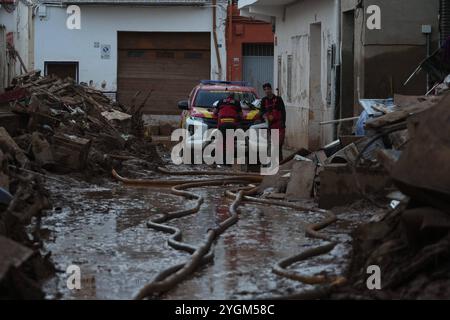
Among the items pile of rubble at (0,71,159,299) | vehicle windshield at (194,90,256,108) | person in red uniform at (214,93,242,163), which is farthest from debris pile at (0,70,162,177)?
person in red uniform at (214,93,242,163)

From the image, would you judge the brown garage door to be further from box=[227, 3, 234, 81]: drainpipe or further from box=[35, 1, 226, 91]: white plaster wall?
box=[227, 3, 234, 81]: drainpipe

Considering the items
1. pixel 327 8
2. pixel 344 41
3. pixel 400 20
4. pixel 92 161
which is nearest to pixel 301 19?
pixel 327 8

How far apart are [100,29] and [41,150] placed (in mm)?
22468

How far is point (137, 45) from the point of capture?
3759 cm

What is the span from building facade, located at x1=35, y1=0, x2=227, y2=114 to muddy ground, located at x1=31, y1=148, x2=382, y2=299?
22.2 meters

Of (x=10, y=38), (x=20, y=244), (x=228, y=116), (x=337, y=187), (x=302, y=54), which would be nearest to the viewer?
(x=20, y=244)

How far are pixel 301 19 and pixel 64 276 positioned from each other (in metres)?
18.8

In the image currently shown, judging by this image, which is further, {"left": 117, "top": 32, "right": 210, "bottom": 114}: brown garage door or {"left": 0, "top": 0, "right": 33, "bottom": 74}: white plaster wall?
{"left": 117, "top": 32, "right": 210, "bottom": 114}: brown garage door

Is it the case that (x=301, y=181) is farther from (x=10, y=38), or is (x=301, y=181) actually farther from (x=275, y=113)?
(x=10, y=38)

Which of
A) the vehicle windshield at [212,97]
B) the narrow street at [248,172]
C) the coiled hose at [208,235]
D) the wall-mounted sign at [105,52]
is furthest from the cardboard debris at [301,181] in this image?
the wall-mounted sign at [105,52]

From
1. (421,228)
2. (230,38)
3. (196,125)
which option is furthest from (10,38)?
(421,228)

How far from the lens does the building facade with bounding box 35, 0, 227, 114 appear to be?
36875mm

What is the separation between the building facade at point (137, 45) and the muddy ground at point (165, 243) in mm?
22209

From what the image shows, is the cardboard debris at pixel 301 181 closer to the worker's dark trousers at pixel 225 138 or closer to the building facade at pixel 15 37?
the worker's dark trousers at pixel 225 138
